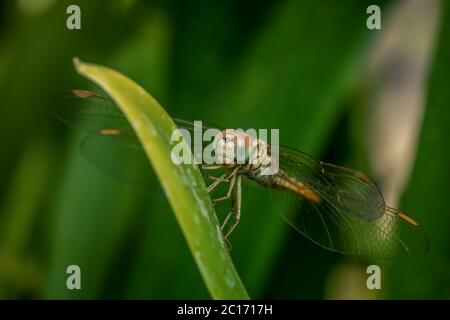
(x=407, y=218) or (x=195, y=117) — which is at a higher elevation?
(x=195, y=117)

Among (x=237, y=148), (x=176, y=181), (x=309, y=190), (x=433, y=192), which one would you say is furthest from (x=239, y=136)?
(x=176, y=181)

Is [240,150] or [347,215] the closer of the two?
[240,150]

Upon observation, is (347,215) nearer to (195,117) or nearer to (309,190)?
(309,190)

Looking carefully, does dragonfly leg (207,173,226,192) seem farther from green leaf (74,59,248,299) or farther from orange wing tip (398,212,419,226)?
green leaf (74,59,248,299)

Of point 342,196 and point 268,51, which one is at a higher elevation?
point 268,51

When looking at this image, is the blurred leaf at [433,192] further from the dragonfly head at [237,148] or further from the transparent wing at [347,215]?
the dragonfly head at [237,148]

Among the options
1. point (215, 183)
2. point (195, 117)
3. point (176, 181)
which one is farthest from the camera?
point (195, 117)
